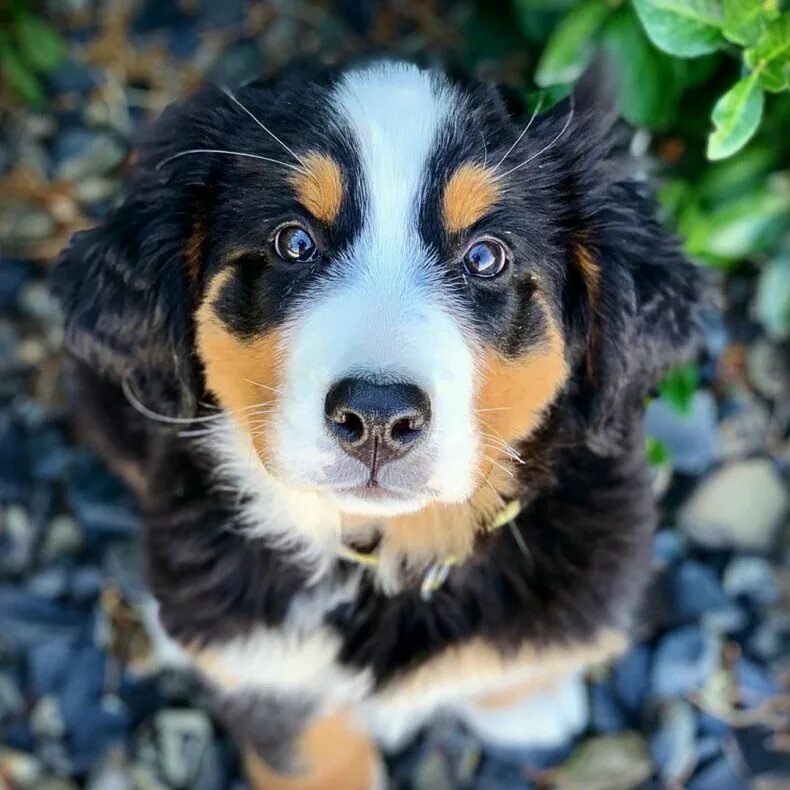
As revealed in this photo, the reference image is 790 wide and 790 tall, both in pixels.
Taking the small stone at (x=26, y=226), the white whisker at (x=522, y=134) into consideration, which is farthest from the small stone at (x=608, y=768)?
the small stone at (x=26, y=226)

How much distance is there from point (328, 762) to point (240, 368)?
1.33 metres

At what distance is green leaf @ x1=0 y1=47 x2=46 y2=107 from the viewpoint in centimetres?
376

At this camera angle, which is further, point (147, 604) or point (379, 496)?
point (147, 604)

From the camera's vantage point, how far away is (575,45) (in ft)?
9.28

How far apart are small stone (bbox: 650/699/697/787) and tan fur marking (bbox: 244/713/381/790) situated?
0.81 metres

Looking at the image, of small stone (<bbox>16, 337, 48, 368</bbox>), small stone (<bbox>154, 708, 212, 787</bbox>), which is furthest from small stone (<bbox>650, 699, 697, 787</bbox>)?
small stone (<bbox>16, 337, 48, 368</bbox>)

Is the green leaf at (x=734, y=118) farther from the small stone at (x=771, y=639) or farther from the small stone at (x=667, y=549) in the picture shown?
the small stone at (x=771, y=639)

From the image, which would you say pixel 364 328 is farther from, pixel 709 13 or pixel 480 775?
pixel 480 775

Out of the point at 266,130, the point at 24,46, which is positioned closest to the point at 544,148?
the point at 266,130

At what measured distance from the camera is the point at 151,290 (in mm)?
2172

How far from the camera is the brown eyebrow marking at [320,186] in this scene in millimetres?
1949

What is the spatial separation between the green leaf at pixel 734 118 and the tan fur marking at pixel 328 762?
1646 millimetres

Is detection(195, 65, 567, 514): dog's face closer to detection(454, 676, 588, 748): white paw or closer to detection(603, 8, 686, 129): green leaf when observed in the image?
detection(603, 8, 686, 129): green leaf

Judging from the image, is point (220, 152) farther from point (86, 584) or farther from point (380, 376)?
point (86, 584)
